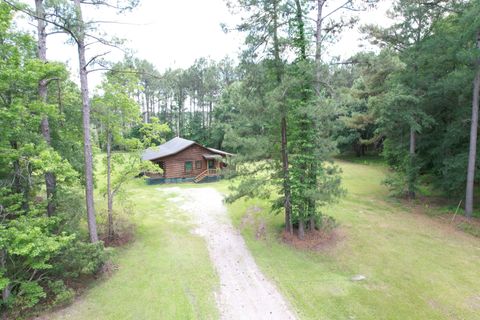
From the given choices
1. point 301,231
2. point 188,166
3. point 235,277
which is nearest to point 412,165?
point 301,231

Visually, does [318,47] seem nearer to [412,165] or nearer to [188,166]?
[412,165]

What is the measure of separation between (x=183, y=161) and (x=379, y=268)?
19.4m

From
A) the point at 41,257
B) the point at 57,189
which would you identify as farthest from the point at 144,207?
the point at 41,257

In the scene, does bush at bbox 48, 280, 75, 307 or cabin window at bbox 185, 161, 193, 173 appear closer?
bush at bbox 48, 280, 75, 307

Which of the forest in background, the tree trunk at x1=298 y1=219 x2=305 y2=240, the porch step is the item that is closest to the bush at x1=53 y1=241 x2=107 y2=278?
the forest in background

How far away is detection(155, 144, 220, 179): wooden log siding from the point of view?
960 inches

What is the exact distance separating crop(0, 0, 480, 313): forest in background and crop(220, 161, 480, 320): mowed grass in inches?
74.0

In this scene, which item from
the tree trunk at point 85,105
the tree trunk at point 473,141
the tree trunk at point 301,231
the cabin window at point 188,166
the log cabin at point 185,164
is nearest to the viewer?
the tree trunk at point 85,105

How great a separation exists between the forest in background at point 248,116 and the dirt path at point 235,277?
2.26 meters

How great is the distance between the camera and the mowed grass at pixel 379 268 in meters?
7.16

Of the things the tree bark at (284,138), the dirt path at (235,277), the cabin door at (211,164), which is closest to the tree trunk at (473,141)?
the tree bark at (284,138)

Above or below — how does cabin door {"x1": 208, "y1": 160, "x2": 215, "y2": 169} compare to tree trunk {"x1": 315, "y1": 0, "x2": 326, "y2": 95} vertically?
below

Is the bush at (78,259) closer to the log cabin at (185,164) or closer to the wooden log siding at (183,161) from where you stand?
the log cabin at (185,164)

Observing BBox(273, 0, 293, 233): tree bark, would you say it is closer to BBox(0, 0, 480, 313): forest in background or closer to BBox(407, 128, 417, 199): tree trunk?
BBox(0, 0, 480, 313): forest in background
